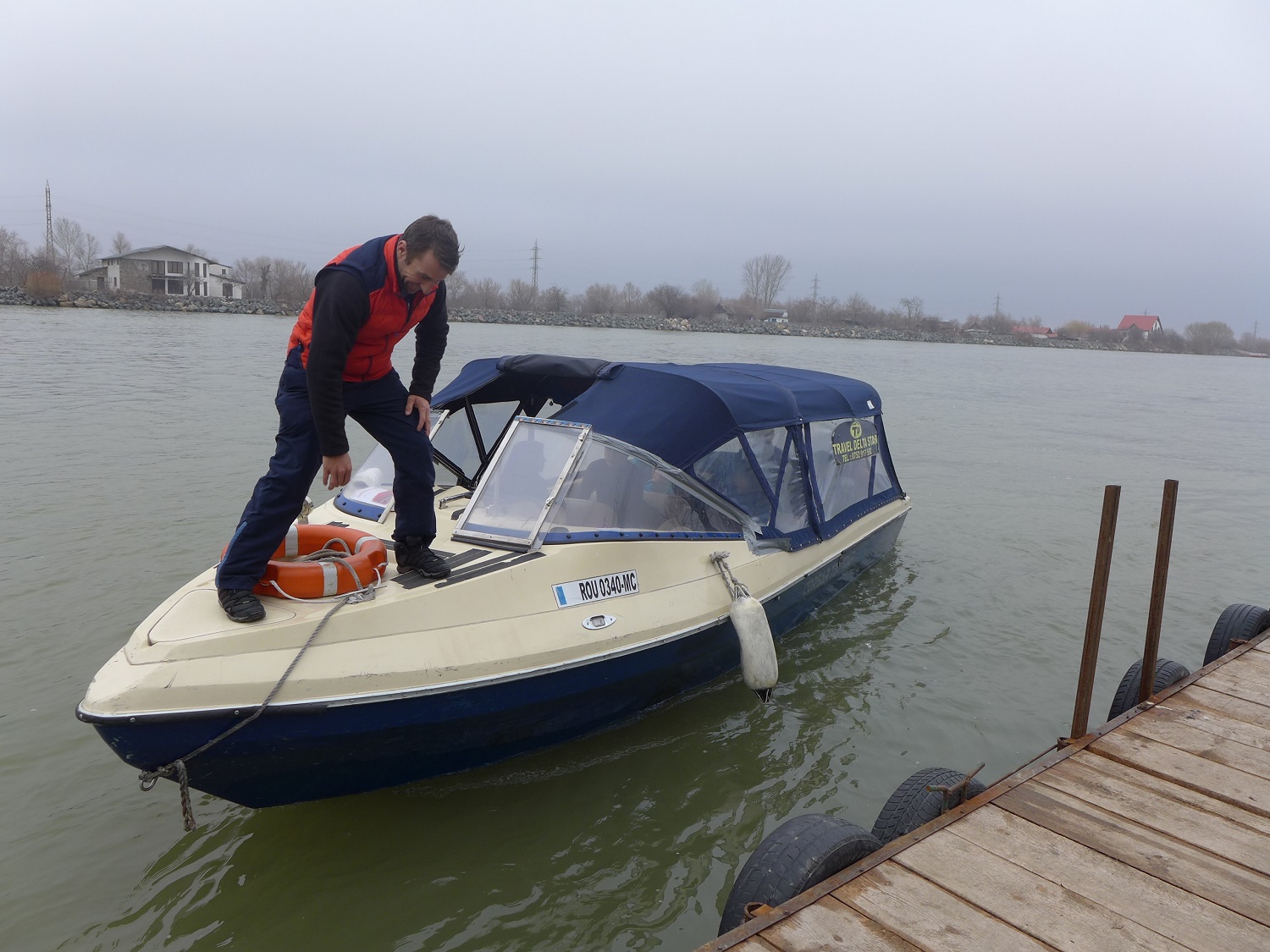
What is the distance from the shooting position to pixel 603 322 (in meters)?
74.1

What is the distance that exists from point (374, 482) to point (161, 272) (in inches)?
3225

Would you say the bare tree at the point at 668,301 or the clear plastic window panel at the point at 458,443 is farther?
the bare tree at the point at 668,301

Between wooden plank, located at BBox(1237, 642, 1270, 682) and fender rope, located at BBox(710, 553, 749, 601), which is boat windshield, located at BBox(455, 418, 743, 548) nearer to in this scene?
fender rope, located at BBox(710, 553, 749, 601)

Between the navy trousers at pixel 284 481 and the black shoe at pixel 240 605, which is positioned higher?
the navy trousers at pixel 284 481

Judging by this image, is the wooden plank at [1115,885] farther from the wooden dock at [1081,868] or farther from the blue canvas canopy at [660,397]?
the blue canvas canopy at [660,397]

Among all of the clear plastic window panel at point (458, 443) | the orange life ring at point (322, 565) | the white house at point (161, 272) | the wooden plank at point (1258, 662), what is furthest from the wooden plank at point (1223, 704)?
the white house at point (161, 272)

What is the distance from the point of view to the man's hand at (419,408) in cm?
430

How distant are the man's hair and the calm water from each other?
2724 millimetres

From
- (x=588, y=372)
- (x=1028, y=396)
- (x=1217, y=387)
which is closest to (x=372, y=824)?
(x=588, y=372)

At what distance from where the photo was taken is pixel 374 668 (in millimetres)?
3557

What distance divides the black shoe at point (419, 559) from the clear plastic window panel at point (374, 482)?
1.29m

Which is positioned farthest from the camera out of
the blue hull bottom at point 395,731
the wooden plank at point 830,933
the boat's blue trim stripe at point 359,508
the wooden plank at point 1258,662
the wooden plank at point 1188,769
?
the boat's blue trim stripe at point 359,508

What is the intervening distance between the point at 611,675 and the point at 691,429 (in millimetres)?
1795

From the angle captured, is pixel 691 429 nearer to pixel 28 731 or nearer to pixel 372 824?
pixel 372 824
